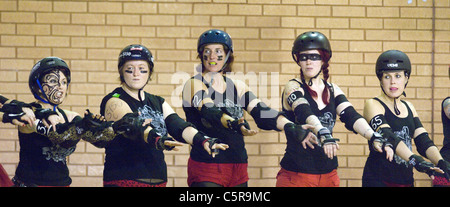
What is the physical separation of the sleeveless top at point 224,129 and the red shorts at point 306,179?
32 centimetres

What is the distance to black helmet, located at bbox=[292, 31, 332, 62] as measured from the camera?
4.14 m

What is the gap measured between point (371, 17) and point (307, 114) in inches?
47.8

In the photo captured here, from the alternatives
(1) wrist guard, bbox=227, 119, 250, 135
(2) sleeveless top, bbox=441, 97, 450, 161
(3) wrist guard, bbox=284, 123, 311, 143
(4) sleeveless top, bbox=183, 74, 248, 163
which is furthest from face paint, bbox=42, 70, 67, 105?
(2) sleeveless top, bbox=441, 97, 450, 161

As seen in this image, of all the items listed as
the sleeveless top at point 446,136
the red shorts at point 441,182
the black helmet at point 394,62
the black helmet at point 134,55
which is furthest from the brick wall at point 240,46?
the black helmet at point 134,55

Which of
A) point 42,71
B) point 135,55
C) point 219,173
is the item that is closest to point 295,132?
point 219,173

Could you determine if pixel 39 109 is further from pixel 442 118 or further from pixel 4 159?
pixel 442 118

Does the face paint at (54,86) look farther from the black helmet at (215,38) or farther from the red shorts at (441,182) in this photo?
the red shorts at (441,182)

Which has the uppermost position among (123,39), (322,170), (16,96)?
(123,39)

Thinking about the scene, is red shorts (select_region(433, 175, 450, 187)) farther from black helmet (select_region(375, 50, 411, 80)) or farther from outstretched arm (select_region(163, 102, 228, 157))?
outstretched arm (select_region(163, 102, 228, 157))

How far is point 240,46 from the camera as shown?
176 inches

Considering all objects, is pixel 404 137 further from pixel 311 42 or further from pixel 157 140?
pixel 157 140

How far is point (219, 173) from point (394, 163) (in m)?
1.39

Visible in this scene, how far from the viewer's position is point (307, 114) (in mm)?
3928

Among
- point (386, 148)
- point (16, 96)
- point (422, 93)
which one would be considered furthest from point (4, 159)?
point (422, 93)
